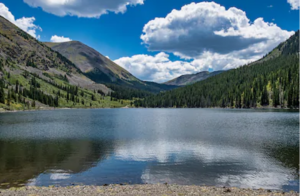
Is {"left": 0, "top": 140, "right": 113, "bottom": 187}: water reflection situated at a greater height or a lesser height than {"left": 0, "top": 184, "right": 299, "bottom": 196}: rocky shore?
lesser

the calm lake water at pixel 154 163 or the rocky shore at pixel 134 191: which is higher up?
the rocky shore at pixel 134 191

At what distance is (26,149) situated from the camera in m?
49.6

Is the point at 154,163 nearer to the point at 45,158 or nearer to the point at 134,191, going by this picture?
the point at 134,191

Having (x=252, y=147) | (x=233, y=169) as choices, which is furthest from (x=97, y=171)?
(x=252, y=147)

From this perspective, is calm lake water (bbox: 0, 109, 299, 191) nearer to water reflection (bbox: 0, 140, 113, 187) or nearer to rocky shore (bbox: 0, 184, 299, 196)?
water reflection (bbox: 0, 140, 113, 187)

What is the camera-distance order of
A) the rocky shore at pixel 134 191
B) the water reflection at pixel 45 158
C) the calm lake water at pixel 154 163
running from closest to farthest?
the rocky shore at pixel 134 191 → the calm lake water at pixel 154 163 → the water reflection at pixel 45 158

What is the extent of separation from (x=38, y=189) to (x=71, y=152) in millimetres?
22681

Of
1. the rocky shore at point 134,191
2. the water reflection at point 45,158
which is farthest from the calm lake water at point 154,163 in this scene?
the rocky shore at point 134,191

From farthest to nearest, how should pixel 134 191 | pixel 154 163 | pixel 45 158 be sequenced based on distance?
1. pixel 45 158
2. pixel 154 163
3. pixel 134 191

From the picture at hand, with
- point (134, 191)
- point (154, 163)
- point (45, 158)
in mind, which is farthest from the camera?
point (45, 158)

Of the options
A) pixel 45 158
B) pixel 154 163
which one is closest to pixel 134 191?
pixel 154 163

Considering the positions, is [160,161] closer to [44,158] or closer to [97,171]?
[97,171]

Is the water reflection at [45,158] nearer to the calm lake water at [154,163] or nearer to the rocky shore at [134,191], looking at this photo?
the calm lake water at [154,163]

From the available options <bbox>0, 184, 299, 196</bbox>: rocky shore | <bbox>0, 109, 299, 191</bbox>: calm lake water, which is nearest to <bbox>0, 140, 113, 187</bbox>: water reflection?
<bbox>0, 109, 299, 191</bbox>: calm lake water
